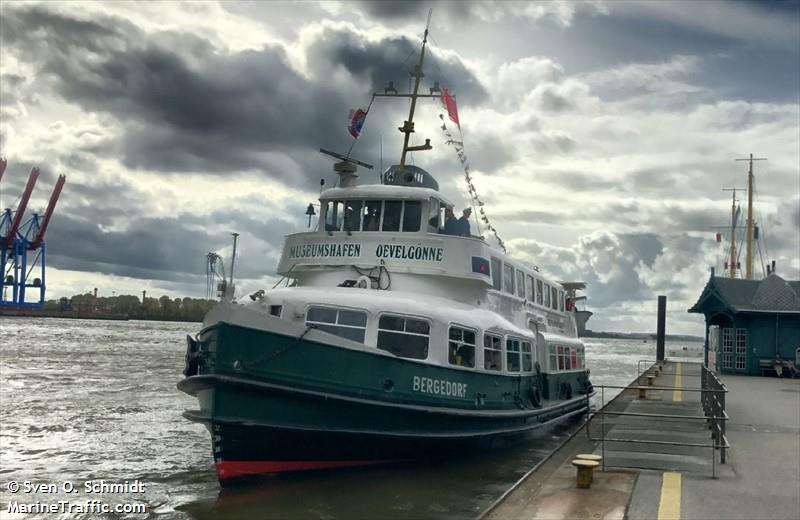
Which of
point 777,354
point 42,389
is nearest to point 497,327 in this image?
point 42,389

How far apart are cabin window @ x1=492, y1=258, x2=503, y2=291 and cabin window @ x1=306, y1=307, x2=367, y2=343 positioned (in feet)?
14.9

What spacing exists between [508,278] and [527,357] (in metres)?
2.01

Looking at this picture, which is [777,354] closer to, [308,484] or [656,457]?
[656,457]

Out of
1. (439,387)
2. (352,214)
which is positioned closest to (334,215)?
(352,214)

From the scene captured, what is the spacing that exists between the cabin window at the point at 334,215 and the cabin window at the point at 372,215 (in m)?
0.59

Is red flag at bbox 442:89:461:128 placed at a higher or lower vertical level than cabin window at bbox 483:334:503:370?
higher

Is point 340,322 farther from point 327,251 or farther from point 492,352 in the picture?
point 492,352

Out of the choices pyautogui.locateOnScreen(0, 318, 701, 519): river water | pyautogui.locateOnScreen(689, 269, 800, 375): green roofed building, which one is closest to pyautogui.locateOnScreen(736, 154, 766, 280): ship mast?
pyautogui.locateOnScreen(689, 269, 800, 375): green roofed building

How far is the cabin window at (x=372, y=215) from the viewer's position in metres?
15.1

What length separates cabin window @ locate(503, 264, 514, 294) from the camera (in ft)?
54.6

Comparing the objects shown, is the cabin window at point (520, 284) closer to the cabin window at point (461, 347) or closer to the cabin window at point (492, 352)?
the cabin window at point (492, 352)

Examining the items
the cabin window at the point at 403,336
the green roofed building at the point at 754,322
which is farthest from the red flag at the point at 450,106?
the green roofed building at the point at 754,322

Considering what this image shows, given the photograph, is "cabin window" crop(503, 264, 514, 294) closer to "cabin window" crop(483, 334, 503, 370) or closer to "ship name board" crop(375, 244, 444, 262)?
"cabin window" crop(483, 334, 503, 370)

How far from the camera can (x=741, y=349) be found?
114 feet
